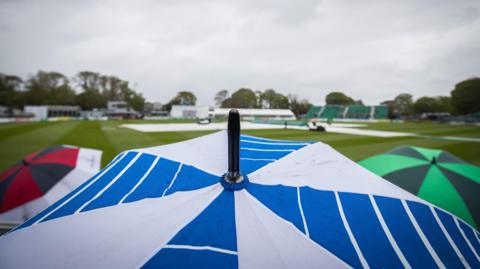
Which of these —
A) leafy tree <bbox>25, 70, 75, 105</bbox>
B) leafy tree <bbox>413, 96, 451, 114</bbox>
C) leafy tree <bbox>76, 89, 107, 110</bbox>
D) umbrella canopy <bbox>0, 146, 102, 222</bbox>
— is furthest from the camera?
leafy tree <bbox>413, 96, 451, 114</bbox>

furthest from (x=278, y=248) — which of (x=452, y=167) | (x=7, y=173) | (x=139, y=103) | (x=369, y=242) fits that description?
(x=139, y=103)

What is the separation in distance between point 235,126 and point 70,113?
231 ft

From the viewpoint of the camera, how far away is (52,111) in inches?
1994

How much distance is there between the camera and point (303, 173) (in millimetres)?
1206

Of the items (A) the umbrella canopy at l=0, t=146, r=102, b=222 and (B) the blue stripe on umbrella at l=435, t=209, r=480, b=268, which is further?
(A) the umbrella canopy at l=0, t=146, r=102, b=222

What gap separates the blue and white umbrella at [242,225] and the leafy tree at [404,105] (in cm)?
9100

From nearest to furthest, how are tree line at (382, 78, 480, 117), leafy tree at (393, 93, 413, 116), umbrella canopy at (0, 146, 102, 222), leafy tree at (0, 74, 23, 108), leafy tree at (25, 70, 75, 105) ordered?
umbrella canopy at (0, 146, 102, 222)
leafy tree at (0, 74, 23, 108)
tree line at (382, 78, 480, 117)
leafy tree at (25, 70, 75, 105)
leafy tree at (393, 93, 413, 116)

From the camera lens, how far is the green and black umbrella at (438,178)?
220 cm

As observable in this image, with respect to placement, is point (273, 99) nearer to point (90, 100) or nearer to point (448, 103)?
point (90, 100)

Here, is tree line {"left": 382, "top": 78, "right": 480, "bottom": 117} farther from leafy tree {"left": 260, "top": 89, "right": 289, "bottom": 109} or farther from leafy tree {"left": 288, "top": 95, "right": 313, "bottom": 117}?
leafy tree {"left": 260, "top": 89, "right": 289, "bottom": 109}

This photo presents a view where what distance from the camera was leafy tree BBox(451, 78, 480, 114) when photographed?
134ft

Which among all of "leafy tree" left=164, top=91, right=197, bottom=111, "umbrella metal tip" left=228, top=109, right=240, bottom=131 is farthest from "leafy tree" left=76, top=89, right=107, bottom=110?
"umbrella metal tip" left=228, top=109, right=240, bottom=131

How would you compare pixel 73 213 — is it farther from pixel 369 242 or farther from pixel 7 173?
pixel 7 173

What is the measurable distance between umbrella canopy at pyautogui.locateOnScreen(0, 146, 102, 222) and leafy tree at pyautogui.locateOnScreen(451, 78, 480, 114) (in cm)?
5895
